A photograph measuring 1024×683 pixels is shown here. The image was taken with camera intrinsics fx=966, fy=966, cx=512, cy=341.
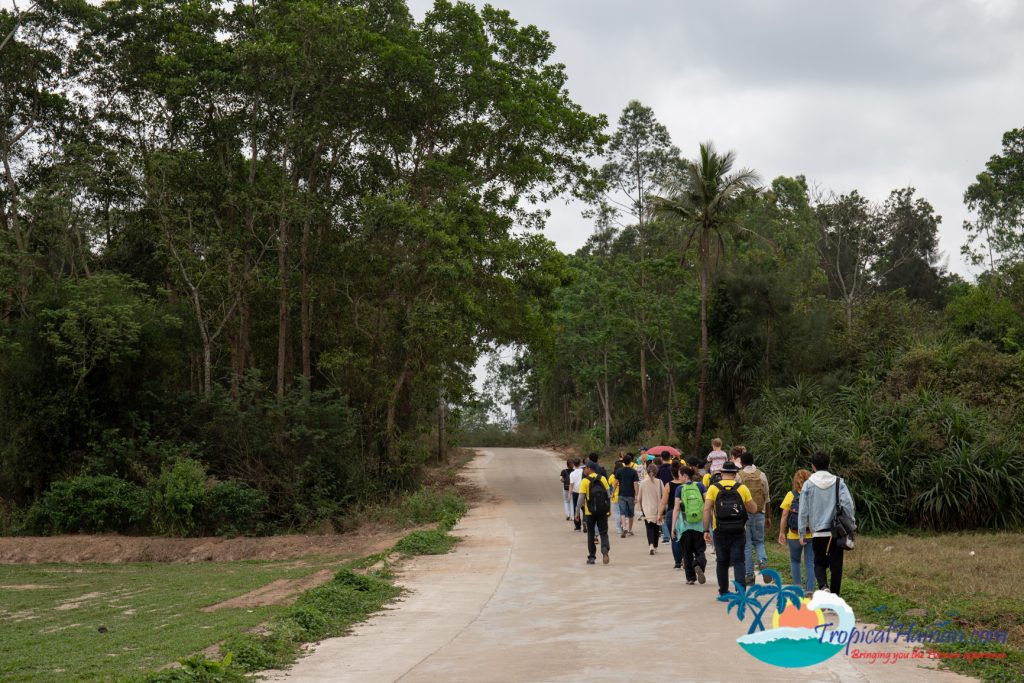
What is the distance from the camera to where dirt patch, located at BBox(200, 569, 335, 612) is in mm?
15102

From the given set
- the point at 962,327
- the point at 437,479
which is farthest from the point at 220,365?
the point at 962,327

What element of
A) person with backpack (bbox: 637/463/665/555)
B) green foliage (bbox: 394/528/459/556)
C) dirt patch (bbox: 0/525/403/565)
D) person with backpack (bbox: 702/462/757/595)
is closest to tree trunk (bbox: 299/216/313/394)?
dirt patch (bbox: 0/525/403/565)

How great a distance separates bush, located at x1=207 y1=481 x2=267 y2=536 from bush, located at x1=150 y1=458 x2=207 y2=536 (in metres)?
0.30

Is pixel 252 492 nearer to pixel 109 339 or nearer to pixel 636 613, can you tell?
pixel 109 339

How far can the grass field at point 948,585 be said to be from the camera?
9.55m

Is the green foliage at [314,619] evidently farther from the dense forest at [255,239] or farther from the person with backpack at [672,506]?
the dense forest at [255,239]

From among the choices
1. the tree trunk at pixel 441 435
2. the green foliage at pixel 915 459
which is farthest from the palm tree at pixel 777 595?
the tree trunk at pixel 441 435

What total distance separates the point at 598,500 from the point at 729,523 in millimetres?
4250

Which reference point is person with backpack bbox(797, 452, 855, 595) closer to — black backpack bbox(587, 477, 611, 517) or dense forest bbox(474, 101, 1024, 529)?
black backpack bbox(587, 477, 611, 517)

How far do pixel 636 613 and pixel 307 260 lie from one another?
21.9m

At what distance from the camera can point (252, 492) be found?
27.8 meters

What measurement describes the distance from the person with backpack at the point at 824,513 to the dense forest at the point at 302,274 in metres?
14.0

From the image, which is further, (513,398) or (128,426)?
(513,398)

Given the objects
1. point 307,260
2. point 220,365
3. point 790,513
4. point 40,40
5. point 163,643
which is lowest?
point 163,643
